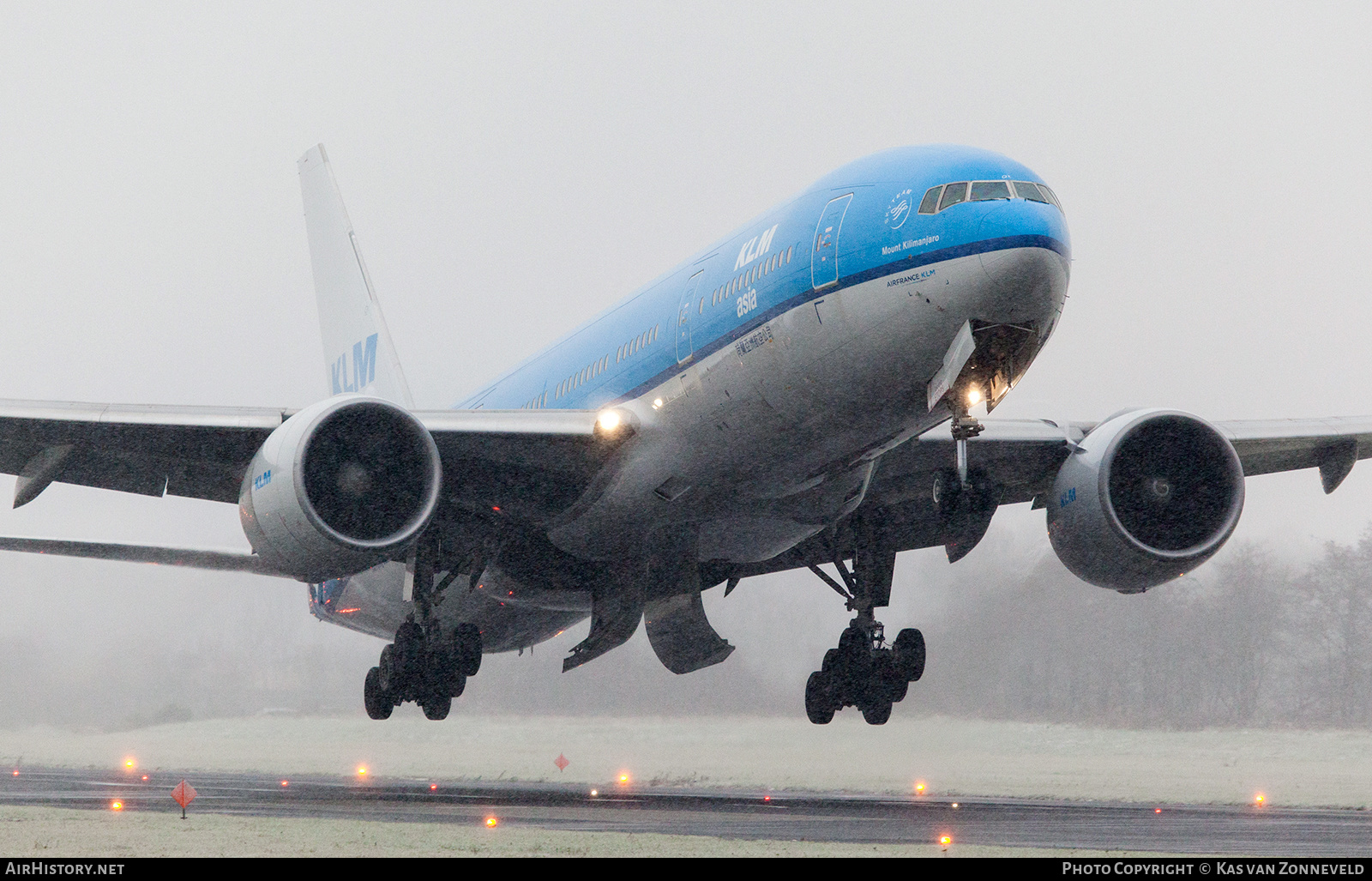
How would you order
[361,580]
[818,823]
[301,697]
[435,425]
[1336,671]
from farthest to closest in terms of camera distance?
[301,697] < [1336,671] < [361,580] < [818,823] < [435,425]

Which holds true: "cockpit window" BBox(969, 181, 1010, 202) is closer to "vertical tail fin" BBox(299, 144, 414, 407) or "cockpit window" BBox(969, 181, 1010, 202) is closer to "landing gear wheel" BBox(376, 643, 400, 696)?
"landing gear wheel" BBox(376, 643, 400, 696)

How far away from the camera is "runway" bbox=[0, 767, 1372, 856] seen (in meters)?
17.8

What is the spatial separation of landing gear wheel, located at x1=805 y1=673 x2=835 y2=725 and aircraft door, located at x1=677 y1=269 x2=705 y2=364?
636 centimetres

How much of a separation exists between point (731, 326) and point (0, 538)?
13319 millimetres

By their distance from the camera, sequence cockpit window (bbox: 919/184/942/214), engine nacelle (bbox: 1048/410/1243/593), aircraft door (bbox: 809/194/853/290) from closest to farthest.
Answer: cockpit window (bbox: 919/184/942/214)
aircraft door (bbox: 809/194/853/290)
engine nacelle (bbox: 1048/410/1243/593)

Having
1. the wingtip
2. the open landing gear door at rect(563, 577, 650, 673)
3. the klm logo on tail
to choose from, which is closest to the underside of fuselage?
the open landing gear door at rect(563, 577, 650, 673)

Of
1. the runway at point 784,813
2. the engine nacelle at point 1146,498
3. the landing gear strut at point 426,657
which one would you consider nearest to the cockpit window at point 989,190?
the engine nacelle at point 1146,498

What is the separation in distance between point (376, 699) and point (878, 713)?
23.9 feet

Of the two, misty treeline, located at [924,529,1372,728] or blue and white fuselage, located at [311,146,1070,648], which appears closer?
blue and white fuselage, located at [311,146,1070,648]

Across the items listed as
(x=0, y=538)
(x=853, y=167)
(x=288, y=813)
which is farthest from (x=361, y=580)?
(x=853, y=167)

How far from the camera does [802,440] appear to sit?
16141 mm

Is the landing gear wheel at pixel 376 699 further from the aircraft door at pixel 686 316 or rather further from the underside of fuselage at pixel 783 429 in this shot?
the aircraft door at pixel 686 316

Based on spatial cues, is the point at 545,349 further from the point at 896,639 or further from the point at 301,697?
the point at 301,697

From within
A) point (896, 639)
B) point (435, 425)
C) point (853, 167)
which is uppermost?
point (853, 167)
